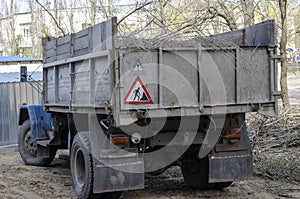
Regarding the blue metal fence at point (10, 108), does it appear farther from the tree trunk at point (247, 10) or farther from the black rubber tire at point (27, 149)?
the tree trunk at point (247, 10)

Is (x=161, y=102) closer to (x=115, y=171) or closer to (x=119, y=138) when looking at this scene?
(x=119, y=138)

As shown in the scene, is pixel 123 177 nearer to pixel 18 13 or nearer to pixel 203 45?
pixel 203 45

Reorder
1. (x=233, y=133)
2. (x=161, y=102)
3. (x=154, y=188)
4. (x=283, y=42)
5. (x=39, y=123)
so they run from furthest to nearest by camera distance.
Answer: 1. (x=283, y=42)
2. (x=39, y=123)
3. (x=154, y=188)
4. (x=233, y=133)
5. (x=161, y=102)

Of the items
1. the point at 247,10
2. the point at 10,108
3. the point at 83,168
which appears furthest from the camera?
the point at 247,10

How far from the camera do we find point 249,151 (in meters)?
7.21

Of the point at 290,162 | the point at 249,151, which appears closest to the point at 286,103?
the point at 290,162

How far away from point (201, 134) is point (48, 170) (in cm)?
403

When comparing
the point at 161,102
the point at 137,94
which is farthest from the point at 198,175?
the point at 137,94

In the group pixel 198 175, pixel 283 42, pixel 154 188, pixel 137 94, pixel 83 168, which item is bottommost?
pixel 154 188

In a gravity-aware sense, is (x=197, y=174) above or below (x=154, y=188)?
above

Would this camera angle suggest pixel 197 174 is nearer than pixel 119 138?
No

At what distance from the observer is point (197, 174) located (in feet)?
25.4

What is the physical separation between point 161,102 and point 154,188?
2.23 metres

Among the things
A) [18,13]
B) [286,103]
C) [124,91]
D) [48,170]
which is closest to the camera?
[124,91]
